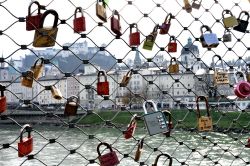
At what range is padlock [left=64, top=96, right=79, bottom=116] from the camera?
0.78 meters

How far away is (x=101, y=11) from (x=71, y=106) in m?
0.20

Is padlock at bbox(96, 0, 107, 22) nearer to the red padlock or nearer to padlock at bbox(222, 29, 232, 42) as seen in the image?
the red padlock

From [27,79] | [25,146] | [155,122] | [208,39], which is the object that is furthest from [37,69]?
[208,39]

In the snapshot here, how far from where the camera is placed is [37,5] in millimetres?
727

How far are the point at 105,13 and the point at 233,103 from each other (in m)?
0.54

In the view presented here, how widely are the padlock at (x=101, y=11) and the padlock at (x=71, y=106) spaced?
0.55 feet

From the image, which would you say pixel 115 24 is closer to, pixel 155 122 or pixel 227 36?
pixel 155 122

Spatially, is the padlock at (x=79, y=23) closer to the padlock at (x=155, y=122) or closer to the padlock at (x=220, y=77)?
the padlock at (x=155, y=122)

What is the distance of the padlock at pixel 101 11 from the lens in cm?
79

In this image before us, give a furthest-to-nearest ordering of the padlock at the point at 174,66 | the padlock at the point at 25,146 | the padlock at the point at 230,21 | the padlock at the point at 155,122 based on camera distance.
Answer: the padlock at the point at 230,21
the padlock at the point at 174,66
the padlock at the point at 155,122
the padlock at the point at 25,146

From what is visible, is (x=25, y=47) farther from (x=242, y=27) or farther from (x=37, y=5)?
(x=242, y=27)

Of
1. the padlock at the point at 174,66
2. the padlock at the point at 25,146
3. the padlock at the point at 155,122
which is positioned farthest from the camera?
the padlock at the point at 174,66

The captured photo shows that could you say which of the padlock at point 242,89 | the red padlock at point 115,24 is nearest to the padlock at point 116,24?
the red padlock at point 115,24

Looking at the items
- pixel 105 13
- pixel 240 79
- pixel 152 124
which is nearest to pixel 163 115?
pixel 152 124
